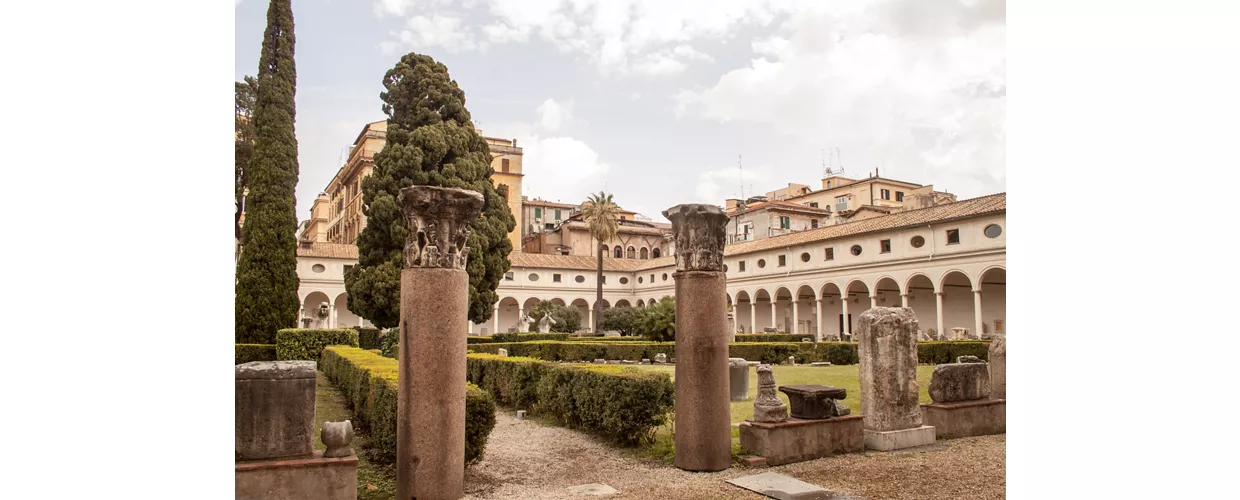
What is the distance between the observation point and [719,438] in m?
5.98

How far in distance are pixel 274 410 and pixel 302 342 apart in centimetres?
1287

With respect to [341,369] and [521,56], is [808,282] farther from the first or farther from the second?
[521,56]

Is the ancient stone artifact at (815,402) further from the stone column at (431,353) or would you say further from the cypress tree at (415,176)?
the cypress tree at (415,176)

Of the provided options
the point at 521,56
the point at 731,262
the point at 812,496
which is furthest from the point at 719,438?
the point at 731,262

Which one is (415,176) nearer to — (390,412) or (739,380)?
(739,380)

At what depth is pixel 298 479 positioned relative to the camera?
4.54 m

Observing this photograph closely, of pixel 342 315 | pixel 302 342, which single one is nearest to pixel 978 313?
pixel 302 342

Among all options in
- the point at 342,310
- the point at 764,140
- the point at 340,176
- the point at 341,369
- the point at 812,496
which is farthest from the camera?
the point at 340,176

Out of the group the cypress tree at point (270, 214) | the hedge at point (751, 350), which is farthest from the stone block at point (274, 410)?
the hedge at point (751, 350)

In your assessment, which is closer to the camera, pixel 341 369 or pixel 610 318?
pixel 341 369

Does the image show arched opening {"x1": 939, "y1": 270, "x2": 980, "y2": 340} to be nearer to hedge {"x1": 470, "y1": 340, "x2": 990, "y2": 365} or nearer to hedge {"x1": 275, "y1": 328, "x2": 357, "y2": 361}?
hedge {"x1": 470, "y1": 340, "x2": 990, "y2": 365}

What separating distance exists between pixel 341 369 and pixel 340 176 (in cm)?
3762

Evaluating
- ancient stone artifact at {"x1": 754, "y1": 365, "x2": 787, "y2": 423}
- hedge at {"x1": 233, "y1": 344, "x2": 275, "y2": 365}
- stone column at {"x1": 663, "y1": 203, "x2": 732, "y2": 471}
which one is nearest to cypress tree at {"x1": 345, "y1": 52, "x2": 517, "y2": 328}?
hedge at {"x1": 233, "y1": 344, "x2": 275, "y2": 365}
